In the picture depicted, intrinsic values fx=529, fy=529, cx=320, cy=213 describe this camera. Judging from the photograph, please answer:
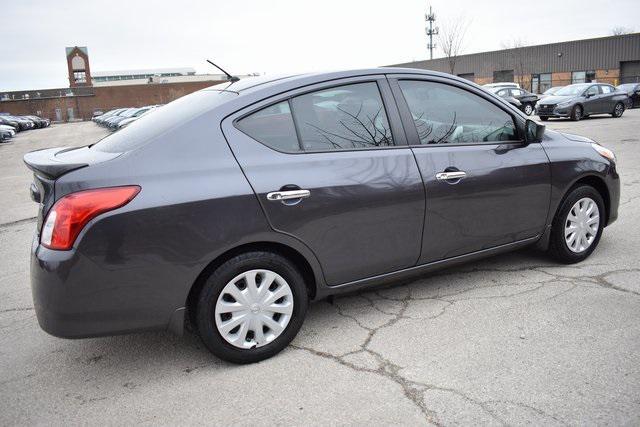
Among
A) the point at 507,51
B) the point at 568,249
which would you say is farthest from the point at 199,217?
the point at 507,51

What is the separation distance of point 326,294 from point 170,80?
8042 cm

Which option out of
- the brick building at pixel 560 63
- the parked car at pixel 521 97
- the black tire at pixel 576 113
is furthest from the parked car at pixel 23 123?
the brick building at pixel 560 63

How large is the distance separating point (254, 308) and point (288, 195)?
0.67m

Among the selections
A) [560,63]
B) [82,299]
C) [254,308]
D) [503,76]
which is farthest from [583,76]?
[82,299]

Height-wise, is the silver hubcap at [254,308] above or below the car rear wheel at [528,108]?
below

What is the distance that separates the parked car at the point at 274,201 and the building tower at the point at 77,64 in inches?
3231

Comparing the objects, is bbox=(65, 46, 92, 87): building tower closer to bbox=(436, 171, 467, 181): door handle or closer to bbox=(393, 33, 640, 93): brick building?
bbox=(393, 33, 640, 93): brick building

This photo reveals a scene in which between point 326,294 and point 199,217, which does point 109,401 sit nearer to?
point 199,217

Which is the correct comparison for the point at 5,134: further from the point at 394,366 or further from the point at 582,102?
the point at 394,366

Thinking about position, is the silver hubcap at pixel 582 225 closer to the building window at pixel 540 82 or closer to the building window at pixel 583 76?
the building window at pixel 583 76

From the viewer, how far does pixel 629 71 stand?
4159 centimetres

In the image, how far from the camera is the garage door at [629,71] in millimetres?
40188

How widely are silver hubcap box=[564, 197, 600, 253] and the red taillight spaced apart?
11.2 ft

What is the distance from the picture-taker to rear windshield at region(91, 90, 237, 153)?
2986mm
